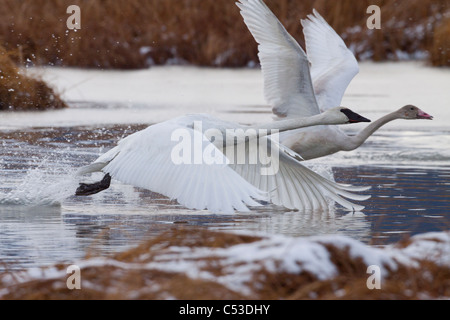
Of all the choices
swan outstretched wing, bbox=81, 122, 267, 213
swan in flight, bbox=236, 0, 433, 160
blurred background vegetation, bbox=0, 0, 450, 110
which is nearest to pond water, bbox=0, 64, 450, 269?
swan in flight, bbox=236, 0, 433, 160

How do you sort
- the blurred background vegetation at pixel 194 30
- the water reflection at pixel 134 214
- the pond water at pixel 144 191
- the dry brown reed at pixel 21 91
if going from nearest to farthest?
the water reflection at pixel 134 214
the pond water at pixel 144 191
the dry brown reed at pixel 21 91
the blurred background vegetation at pixel 194 30

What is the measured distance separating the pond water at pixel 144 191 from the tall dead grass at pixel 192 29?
447cm

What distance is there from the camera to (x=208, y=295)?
4.70m

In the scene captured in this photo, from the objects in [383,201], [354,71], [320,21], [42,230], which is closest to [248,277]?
[42,230]

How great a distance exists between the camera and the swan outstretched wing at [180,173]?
657 centimetres

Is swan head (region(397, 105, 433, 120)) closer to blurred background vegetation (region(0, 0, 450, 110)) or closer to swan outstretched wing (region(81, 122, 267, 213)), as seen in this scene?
swan outstretched wing (region(81, 122, 267, 213))

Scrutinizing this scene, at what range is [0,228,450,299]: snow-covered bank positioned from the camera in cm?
480

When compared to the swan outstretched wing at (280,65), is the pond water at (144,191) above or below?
below

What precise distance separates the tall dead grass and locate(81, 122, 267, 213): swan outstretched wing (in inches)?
643

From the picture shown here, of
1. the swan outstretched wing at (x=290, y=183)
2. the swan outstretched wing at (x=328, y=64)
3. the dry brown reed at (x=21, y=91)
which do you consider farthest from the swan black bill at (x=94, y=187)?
the dry brown reed at (x=21, y=91)

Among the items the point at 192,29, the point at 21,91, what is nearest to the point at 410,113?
the point at 21,91

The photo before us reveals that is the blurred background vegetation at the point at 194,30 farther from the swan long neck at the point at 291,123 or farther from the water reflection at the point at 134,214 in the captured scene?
the swan long neck at the point at 291,123

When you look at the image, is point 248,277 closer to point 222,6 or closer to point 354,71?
point 354,71
